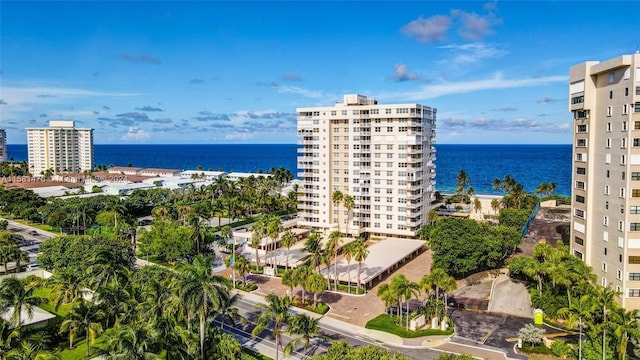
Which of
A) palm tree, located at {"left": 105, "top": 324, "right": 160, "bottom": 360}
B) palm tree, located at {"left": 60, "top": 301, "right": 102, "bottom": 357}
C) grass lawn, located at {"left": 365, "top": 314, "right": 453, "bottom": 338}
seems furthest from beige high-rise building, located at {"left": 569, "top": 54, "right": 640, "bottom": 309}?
palm tree, located at {"left": 60, "top": 301, "right": 102, "bottom": 357}

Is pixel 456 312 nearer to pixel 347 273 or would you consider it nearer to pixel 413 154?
pixel 347 273

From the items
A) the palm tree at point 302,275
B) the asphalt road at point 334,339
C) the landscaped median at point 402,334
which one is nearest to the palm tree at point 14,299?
the asphalt road at point 334,339

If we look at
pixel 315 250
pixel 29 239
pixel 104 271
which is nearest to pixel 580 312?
pixel 315 250

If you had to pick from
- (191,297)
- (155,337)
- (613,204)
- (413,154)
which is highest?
(413,154)

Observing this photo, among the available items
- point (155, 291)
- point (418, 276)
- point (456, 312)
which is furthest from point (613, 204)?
point (155, 291)

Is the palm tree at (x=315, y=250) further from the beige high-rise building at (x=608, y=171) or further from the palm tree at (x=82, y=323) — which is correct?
the beige high-rise building at (x=608, y=171)

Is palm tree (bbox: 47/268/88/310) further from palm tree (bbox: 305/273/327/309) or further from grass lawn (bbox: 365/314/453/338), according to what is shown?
grass lawn (bbox: 365/314/453/338)
